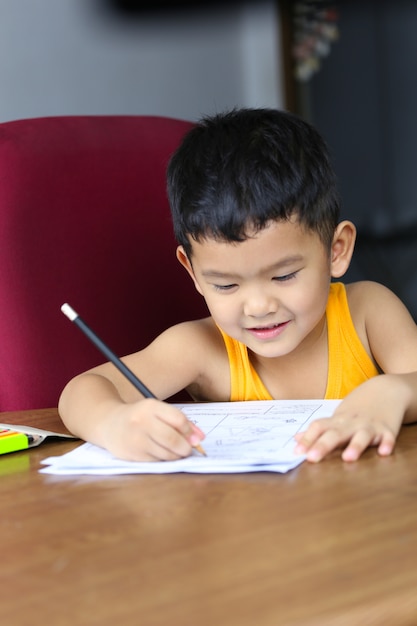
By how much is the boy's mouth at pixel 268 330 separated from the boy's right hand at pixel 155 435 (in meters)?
0.28

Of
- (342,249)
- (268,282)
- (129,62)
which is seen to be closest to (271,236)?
(268,282)

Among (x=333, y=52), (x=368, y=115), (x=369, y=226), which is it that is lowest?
(x=369, y=226)

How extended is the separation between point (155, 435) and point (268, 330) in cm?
34

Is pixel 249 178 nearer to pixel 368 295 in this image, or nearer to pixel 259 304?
pixel 259 304

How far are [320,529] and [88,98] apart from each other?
2927mm

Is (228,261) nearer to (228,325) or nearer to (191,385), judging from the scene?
(228,325)

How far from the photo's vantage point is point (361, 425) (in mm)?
823

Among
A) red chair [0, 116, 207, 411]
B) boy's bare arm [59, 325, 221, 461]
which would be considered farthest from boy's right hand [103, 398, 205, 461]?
red chair [0, 116, 207, 411]

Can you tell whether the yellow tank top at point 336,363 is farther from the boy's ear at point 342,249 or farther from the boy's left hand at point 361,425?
the boy's left hand at point 361,425

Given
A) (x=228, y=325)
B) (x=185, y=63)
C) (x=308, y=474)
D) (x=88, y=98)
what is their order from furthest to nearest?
(x=185, y=63) → (x=88, y=98) → (x=228, y=325) → (x=308, y=474)

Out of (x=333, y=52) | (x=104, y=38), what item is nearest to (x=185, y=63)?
(x=104, y=38)

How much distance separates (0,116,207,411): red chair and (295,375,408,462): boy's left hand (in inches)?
23.7

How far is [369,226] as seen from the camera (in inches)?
172

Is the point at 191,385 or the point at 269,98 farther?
the point at 269,98
